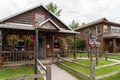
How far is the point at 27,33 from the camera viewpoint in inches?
540

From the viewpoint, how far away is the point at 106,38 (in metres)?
24.6

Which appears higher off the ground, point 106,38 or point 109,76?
point 106,38

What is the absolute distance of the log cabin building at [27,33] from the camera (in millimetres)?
12039

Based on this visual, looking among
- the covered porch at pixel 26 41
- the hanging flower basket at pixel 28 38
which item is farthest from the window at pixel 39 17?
the hanging flower basket at pixel 28 38

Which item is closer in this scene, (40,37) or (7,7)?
(40,37)

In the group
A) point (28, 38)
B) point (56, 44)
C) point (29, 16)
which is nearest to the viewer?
point (28, 38)

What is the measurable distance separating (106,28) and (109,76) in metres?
19.5

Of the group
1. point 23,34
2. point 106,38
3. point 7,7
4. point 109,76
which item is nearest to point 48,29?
point 23,34

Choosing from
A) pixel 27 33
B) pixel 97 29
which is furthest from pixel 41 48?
pixel 97 29

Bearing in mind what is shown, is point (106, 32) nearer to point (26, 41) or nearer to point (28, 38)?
point (26, 41)

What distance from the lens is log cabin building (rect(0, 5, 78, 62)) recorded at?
474 inches

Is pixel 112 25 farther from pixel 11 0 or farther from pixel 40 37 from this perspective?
pixel 11 0

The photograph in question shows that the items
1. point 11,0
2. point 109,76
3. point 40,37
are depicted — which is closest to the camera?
point 109,76

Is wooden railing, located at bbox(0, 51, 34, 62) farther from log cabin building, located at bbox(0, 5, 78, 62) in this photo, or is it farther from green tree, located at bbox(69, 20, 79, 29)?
green tree, located at bbox(69, 20, 79, 29)
